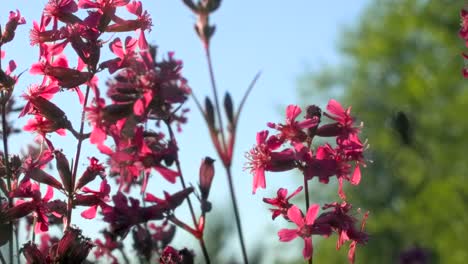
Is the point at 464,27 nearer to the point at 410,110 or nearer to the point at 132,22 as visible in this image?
the point at 132,22

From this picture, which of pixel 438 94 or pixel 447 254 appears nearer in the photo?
pixel 447 254

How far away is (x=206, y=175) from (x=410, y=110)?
12550 mm

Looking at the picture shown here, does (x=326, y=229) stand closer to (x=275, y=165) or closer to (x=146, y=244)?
(x=275, y=165)

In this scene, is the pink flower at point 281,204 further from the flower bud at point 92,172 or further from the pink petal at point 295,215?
the flower bud at point 92,172

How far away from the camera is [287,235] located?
1.45 metres

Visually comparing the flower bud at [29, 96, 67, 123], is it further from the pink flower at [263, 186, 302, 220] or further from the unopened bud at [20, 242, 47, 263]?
the pink flower at [263, 186, 302, 220]

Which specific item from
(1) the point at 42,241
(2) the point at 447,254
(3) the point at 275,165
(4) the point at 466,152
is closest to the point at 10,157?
(3) the point at 275,165

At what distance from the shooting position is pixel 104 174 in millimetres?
1477

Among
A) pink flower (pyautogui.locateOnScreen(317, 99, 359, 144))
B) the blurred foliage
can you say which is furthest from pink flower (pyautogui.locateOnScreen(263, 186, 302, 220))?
the blurred foliage

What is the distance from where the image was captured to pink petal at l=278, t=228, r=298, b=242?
144cm

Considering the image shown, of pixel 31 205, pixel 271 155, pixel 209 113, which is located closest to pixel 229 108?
pixel 209 113

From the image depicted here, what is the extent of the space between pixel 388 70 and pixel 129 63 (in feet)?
48.0

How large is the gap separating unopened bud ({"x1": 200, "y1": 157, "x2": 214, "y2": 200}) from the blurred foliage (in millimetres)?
11774

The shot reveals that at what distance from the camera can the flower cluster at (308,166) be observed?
1.38 metres
